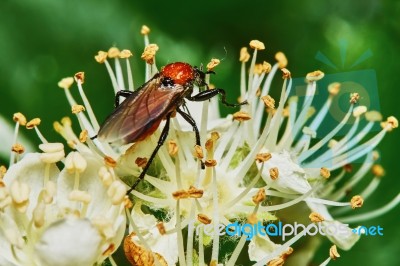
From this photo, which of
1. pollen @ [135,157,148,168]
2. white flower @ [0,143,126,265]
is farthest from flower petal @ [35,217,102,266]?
pollen @ [135,157,148,168]


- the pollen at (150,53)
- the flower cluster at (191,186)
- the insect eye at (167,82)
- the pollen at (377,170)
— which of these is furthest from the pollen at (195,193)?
the pollen at (377,170)

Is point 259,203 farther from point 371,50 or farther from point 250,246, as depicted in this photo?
point 371,50

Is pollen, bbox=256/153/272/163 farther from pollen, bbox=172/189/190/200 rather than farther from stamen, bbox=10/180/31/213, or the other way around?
stamen, bbox=10/180/31/213

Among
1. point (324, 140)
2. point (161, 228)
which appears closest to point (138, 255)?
point (161, 228)

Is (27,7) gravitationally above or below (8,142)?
above

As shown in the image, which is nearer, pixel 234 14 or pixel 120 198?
pixel 120 198

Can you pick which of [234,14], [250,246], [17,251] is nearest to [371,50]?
[234,14]
